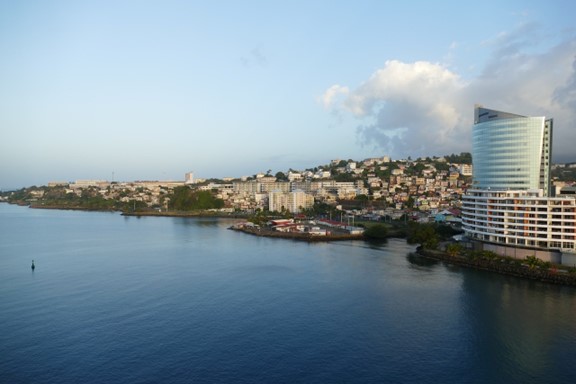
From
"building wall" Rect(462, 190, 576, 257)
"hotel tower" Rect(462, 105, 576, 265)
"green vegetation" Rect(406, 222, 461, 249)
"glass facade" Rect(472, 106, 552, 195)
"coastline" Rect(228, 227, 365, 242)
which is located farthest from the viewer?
"coastline" Rect(228, 227, 365, 242)

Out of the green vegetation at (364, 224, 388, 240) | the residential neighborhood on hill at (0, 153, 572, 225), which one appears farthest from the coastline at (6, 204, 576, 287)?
the residential neighborhood on hill at (0, 153, 572, 225)

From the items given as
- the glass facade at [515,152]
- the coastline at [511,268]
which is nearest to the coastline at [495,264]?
the coastline at [511,268]

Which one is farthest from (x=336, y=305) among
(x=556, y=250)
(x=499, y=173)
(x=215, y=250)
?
(x=499, y=173)

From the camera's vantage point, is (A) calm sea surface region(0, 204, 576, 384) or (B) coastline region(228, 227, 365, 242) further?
(B) coastline region(228, 227, 365, 242)

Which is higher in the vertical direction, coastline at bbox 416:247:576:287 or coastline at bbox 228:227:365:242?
coastline at bbox 416:247:576:287

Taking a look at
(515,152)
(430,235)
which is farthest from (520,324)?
(515,152)

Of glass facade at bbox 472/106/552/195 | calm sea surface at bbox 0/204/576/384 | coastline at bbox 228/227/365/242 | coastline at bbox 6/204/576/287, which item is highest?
glass facade at bbox 472/106/552/195

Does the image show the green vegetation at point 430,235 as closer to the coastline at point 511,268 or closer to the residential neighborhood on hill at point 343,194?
the coastline at point 511,268

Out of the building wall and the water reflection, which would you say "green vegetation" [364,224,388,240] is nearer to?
the building wall

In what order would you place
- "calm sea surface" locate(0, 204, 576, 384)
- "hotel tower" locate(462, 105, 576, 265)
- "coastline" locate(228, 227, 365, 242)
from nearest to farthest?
"calm sea surface" locate(0, 204, 576, 384) → "hotel tower" locate(462, 105, 576, 265) → "coastline" locate(228, 227, 365, 242)
